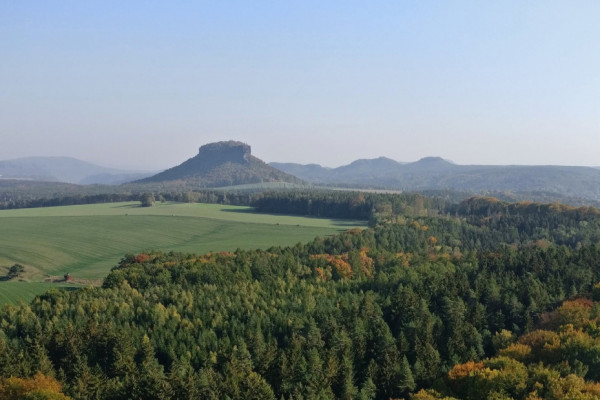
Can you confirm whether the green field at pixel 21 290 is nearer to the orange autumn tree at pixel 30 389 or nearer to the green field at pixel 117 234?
the green field at pixel 117 234

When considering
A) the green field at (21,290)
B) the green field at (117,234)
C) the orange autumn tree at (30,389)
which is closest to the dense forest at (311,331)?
the orange autumn tree at (30,389)

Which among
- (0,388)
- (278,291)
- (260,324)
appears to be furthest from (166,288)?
(0,388)

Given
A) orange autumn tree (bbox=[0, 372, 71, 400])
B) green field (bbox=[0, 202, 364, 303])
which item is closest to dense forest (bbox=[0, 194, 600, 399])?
orange autumn tree (bbox=[0, 372, 71, 400])

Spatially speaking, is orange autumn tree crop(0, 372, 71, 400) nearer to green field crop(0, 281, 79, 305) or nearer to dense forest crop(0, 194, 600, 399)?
dense forest crop(0, 194, 600, 399)

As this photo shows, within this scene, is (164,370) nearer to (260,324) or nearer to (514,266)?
(260,324)

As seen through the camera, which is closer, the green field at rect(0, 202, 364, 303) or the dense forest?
the dense forest

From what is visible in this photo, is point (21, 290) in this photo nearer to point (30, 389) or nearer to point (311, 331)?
point (30, 389)
